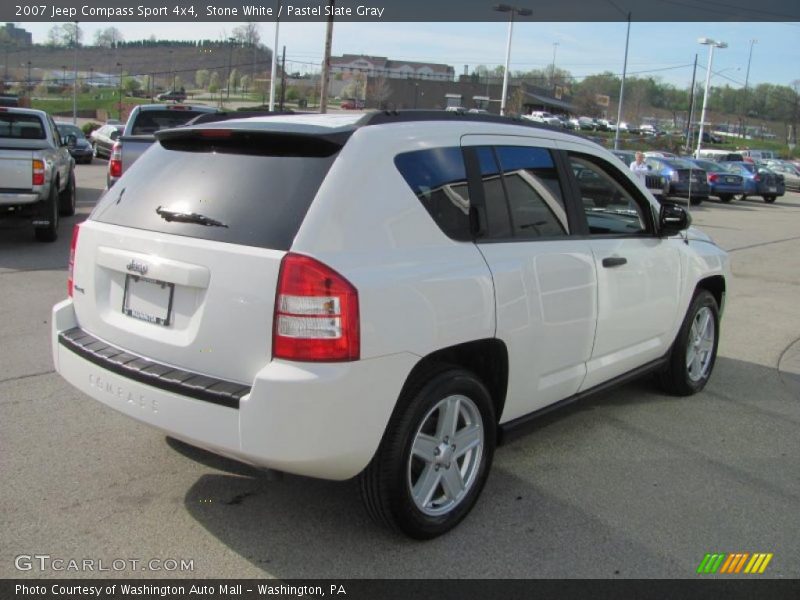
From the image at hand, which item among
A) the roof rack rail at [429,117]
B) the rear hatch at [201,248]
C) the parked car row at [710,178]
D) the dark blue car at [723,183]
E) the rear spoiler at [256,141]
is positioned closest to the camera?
the rear hatch at [201,248]

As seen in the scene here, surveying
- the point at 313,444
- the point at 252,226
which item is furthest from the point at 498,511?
the point at 252,226

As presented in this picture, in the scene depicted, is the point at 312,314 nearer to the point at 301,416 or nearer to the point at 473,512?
the point at 301,416

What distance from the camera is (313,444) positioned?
2830 mm

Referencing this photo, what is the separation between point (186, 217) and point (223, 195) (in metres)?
0.19

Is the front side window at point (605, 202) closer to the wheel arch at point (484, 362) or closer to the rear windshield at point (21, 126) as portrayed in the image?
the wheel arch at point (484, 362)

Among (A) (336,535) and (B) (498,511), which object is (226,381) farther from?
(B) (498,511)

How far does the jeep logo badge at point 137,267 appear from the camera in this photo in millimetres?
3208

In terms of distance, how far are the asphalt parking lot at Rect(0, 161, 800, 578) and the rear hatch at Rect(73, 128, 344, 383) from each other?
2.16 ft

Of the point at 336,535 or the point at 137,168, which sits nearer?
the point at 336,535

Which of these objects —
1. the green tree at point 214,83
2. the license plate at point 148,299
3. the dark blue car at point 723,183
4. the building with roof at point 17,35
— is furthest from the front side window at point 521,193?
the building with roof at point 17,35

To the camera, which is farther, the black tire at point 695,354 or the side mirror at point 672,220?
the black tire at point 695,354

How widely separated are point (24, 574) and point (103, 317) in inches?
43.6

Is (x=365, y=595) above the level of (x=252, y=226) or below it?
below

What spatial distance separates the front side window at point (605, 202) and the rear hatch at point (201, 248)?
1.87 meters
